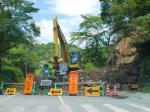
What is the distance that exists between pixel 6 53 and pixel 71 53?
10.3 meters

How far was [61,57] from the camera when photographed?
55000 mm

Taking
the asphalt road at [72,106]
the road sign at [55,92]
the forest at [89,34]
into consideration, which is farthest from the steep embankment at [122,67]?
the asphalt road at [72,106]

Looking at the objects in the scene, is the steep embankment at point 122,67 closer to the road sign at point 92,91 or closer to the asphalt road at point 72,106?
the road sign at point 92,91

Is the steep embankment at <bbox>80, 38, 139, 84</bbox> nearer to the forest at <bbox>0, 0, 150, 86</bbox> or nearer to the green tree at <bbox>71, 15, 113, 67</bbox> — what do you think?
the forest at <bbox>0, 0, 150, 86</bbox>

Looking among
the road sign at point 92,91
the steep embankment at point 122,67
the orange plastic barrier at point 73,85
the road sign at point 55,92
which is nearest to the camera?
the road sign at point 92,91

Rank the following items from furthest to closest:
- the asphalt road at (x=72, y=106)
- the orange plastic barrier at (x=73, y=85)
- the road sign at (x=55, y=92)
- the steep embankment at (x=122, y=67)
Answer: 1. the steep embankment at (x=122, y=67)
2. the orange plastic barrier at (x=73, y=85)
3. the road sign at (x=55, y=92)
4. the asphalt road at (x=72, y=106)

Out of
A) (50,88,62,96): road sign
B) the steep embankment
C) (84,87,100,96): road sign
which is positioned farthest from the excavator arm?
(84,87,100,96): road sign

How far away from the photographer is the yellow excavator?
2042 inches

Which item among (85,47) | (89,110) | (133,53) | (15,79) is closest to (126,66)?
(133,53)

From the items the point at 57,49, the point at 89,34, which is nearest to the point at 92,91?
the point at 57,49

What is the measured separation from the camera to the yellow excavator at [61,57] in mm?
51856

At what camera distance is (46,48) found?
136 metres

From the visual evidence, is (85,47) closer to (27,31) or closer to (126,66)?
(27,31)

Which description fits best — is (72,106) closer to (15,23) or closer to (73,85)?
(73,85)
